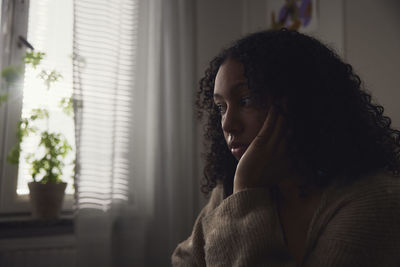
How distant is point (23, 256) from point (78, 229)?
0.28 metres

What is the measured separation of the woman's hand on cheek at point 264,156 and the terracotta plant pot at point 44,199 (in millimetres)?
1052

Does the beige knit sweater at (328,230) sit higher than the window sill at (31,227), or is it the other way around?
the beige knit sweater at (328,230)

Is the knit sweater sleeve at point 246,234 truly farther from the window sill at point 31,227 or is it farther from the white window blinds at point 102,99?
the window sill at point 31,227

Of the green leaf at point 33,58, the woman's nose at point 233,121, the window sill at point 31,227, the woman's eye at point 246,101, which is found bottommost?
the window sill at point 31,227

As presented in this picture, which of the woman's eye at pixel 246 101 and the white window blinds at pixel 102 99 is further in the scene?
the white window blinds at pixel 102 99

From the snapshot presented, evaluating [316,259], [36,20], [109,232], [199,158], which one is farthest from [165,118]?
[316,259]

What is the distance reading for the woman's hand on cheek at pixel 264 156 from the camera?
80 centimetres

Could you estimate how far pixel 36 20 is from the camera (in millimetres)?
1698

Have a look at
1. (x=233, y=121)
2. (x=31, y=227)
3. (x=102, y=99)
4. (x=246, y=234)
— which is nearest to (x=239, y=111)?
(x=233, y=121)

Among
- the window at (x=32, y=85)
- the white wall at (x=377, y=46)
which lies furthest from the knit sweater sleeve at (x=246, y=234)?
the window at (x=32, y=85)

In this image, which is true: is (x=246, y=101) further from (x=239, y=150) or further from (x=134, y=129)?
(x=134, y=129)

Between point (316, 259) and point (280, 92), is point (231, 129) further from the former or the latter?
point (316, 259)

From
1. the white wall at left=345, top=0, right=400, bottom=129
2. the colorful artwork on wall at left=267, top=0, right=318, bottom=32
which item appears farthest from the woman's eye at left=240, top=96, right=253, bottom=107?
the colorful artwork on wall at left=267, top=0, right=318, bottom=32

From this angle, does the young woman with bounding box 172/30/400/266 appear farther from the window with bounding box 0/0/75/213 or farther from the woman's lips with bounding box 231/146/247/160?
the window with bounding box 0/0/75/213
